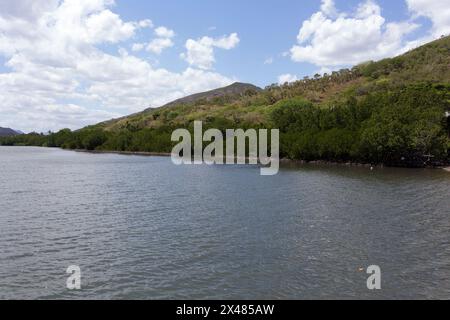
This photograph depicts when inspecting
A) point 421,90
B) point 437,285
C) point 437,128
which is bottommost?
point 437,285

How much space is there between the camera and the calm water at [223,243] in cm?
2166

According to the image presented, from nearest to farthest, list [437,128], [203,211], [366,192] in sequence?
1. [203,211]
2. [366,192]
3. [437,128]

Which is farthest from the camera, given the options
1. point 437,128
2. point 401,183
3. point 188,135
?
point 188,135

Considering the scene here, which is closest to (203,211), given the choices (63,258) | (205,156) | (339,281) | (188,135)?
(63,258)

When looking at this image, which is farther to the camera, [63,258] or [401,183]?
[401,183]

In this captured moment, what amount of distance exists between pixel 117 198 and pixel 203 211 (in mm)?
12886

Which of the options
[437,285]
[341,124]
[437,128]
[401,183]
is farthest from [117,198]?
[341,124]

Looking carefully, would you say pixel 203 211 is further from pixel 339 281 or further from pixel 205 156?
pixel 205 156

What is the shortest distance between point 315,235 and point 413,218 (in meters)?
12.0

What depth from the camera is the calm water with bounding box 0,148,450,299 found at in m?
21.7

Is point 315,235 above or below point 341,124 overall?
below

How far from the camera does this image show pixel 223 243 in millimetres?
29625

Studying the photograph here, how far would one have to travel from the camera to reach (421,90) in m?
119

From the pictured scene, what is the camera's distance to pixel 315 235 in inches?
1265
